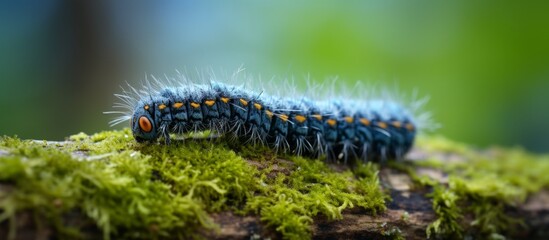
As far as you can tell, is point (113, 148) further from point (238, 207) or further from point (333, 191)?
point (333, 191)

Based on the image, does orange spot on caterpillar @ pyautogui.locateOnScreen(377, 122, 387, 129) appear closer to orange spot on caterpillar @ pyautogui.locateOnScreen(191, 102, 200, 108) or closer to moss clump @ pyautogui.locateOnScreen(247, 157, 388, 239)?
moss clump @ pyautogui.locateOnScreen(247, 157, 388, 239)

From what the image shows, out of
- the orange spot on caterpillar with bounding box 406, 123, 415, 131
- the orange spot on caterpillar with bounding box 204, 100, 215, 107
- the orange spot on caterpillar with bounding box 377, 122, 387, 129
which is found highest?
the orange spot on caterpillar with bounding box 406, 123, 415, 131

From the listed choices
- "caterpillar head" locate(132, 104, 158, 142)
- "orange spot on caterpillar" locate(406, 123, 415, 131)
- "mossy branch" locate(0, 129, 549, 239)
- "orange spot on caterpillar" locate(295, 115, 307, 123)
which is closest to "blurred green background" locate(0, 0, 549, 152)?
"orange spot on caterpillar" locate(406, 123, 415, 131)

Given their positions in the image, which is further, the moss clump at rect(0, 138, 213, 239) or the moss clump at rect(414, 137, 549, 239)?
the moss clump at rect(414, 137, 549, 239)

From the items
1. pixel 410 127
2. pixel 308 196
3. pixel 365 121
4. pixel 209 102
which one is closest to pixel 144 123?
pixel 209 102

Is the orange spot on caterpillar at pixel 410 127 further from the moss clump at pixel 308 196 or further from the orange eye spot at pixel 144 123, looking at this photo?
the orange eye spot at pixel 144 123

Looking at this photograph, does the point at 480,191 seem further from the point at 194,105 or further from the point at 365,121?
the point at 194,105

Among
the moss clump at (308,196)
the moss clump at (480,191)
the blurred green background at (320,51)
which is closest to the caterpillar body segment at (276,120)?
the moss clump at (308,196)
